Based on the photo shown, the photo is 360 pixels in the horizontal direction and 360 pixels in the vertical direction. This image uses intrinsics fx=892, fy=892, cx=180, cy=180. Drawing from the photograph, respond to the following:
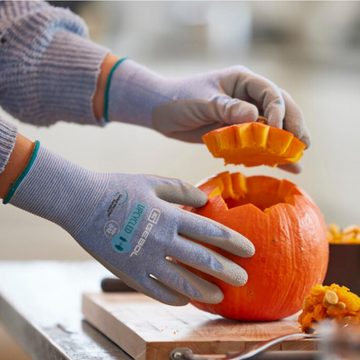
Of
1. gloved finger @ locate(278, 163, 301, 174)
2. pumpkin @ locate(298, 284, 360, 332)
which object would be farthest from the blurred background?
pumpkin @ locate(298, 284, 360, 332)

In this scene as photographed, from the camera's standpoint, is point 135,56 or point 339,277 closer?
point 339,277

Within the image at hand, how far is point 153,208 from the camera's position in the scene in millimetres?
1090

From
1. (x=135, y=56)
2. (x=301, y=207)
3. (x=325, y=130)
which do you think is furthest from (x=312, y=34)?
(x=301, y=207)

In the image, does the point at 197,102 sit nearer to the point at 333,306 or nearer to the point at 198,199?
the point at 198,199

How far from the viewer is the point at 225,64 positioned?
4969 mm

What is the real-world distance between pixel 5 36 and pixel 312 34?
11.9 feet

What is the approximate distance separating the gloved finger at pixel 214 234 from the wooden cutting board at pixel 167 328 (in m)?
0.10

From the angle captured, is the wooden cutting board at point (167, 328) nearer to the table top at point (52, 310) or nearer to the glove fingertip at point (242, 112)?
the table top at point (52, 310)

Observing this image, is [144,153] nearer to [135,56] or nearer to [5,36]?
[135,56]

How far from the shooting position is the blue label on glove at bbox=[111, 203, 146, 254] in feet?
3.56

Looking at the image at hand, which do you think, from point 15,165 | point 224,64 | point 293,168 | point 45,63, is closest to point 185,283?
point 15,165

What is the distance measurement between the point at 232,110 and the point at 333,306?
38 cm

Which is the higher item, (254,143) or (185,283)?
(254,143)

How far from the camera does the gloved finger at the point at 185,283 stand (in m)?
1.07
